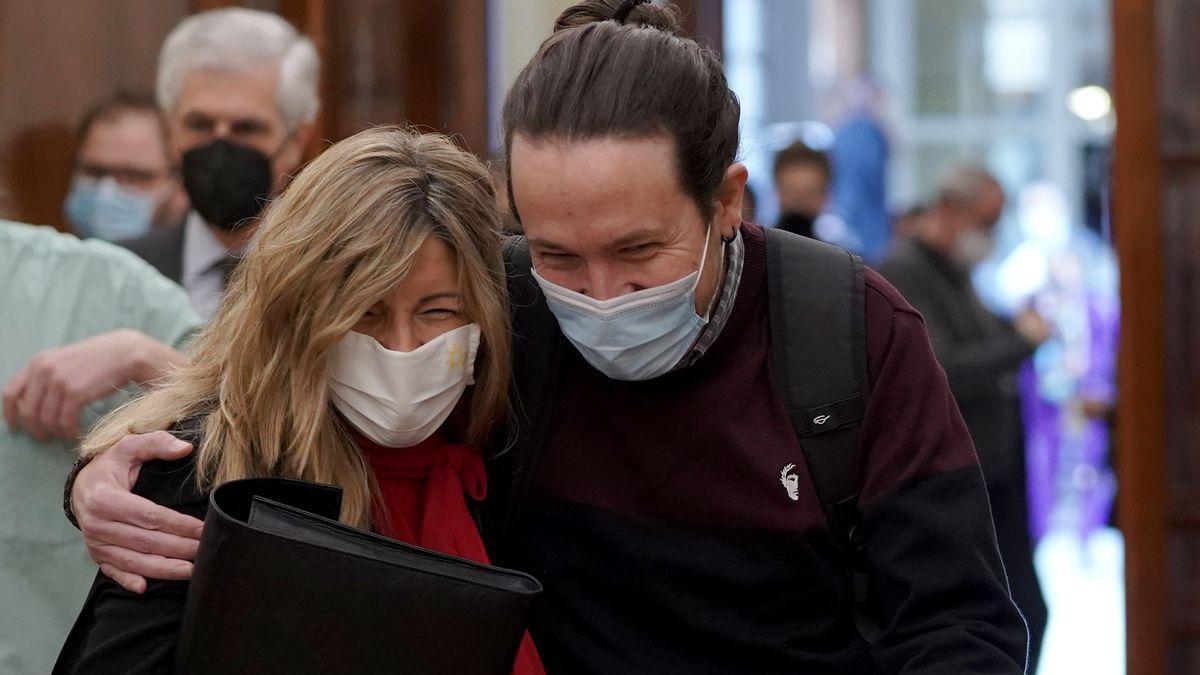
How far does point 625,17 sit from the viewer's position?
212cm

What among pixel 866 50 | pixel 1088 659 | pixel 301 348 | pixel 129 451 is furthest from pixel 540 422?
pixel 866 50

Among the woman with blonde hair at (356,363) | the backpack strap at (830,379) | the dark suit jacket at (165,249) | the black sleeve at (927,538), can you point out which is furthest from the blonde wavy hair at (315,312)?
the dark suit jacket at (165,249)

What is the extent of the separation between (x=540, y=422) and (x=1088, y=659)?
5.62 meters

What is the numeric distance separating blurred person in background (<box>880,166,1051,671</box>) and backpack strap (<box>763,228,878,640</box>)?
97.3 inches

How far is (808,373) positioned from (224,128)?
5.76ft

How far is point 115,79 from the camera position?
4332 millimetres

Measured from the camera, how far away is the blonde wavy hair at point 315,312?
6.33ft

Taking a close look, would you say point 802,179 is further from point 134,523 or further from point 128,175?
point 134,523

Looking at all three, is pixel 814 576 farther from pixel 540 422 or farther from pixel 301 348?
pixel 301 348

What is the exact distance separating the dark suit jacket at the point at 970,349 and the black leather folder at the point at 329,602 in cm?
335

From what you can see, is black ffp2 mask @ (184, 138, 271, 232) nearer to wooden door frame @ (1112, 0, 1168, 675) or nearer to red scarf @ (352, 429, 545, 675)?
red scarf @ (352, 429, 545, 675)

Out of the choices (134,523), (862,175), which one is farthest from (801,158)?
(862,175)

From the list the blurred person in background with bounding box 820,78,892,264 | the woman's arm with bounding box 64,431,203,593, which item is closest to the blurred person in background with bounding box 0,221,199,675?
the woman's arm with bounding box 64,431,203,593

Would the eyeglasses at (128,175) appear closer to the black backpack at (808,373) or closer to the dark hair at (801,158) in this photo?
the black backpack at (808,373)
